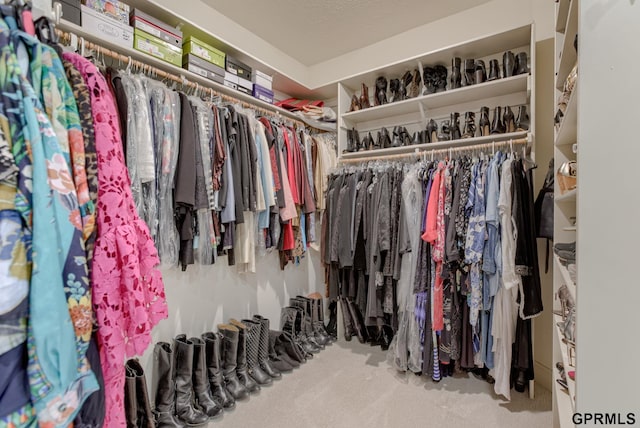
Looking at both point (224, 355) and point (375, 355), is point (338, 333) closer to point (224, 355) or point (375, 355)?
point (375, 355)

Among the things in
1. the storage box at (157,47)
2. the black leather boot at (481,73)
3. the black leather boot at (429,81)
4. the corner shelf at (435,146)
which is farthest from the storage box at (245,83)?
the black leather boot at (481,73)

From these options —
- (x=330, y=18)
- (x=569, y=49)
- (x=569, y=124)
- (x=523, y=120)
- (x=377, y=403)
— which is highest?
(x=330, y=18)

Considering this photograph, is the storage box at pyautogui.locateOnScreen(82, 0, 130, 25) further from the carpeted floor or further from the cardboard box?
the carpeted floor

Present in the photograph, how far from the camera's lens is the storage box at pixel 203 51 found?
1.88m

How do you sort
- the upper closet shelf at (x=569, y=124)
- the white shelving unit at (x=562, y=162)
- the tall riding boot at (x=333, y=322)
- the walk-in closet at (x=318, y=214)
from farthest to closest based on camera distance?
the tall riding boot at (x=333, y=322) → the white shelving unit at (x=562, y=162) → the upper closet shelf at (x=569, y=124) → the walk-in closet at (x=318, y=214)

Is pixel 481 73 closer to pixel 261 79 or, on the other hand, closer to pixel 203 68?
pixel 261 79

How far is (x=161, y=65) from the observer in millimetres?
1742

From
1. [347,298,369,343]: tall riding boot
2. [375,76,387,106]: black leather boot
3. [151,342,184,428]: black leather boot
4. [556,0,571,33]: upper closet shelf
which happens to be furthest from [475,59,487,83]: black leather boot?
[151,342,184,428]: black leather boot

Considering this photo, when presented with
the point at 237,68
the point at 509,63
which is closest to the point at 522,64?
the point at 509,63

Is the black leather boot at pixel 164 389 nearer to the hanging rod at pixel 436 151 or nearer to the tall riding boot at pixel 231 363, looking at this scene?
the tall riding boot at pixel 231 363

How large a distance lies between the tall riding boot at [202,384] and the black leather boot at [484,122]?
2321mm

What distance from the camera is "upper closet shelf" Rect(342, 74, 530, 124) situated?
205 centimetres

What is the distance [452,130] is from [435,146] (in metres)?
0.16

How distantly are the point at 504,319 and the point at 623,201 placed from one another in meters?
1.33
